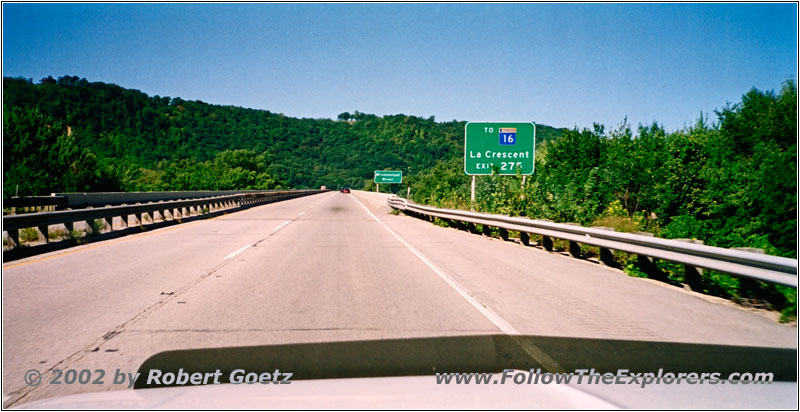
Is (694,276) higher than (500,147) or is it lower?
lower

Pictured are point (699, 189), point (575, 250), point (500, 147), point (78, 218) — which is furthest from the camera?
point (500, 147)

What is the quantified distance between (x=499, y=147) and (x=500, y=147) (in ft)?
0.15

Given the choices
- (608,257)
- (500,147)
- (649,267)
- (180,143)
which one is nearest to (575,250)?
(608,257)

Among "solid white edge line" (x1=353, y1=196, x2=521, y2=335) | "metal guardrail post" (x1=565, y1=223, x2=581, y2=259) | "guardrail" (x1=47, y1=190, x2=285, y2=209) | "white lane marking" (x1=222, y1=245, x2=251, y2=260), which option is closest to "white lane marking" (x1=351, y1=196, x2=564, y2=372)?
"solid white edge line" (x1=353, y1=196, x2=521, y2=335)

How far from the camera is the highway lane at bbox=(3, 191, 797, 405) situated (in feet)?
17.5

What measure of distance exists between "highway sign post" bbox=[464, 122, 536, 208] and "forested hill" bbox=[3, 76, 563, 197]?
3138cm

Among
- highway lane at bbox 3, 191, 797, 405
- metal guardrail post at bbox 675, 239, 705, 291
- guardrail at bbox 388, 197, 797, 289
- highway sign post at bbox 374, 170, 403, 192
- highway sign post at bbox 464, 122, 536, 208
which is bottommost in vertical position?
highway lane at bbox 3, 191, 797, 405

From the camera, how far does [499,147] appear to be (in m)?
24.5

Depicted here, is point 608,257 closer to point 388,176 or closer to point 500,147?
point 500,147

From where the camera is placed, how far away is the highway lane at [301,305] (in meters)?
5.33

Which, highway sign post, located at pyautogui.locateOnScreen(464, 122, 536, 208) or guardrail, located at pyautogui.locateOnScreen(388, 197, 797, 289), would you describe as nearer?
guardrail, located at pyautogui.locateOnScreen(388, 197, 797, 289)

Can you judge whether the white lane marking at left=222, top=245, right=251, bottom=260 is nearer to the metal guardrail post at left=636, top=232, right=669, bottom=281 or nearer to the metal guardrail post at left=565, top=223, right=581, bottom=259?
the metal guardrail post at left=565, top=223, right=581, bottom=259

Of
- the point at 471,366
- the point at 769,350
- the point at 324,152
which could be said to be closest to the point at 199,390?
the point at 471,366

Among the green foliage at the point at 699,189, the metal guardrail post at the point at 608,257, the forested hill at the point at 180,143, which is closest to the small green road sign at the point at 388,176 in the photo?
the forested hill at the point at 180,143
